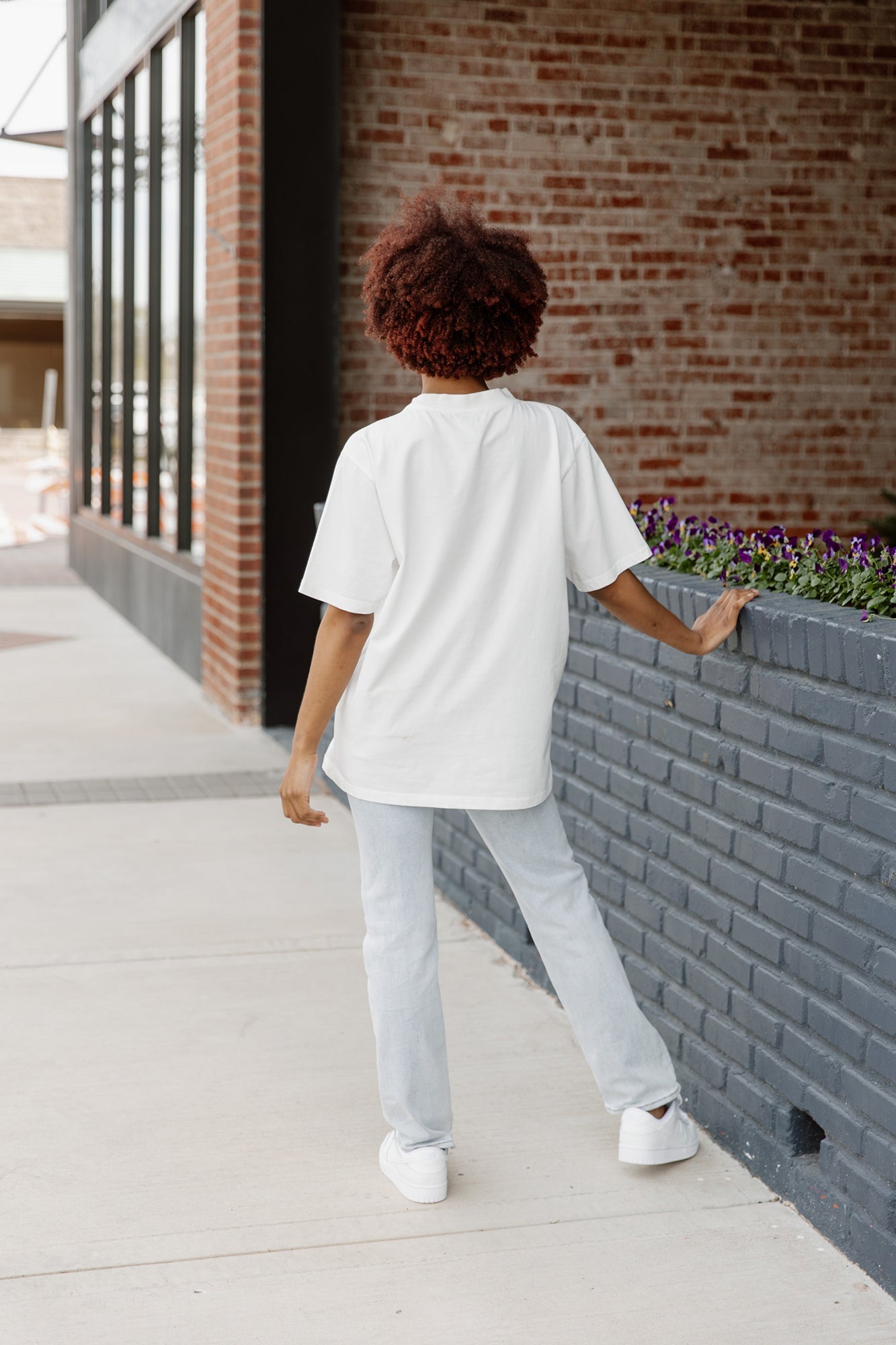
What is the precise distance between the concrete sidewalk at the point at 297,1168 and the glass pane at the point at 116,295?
8193mm

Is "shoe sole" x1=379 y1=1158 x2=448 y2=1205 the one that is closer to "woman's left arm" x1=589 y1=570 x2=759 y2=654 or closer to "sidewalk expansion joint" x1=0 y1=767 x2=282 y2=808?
"woman's left arm" x1=589 y1=570 x2=759 y2=654

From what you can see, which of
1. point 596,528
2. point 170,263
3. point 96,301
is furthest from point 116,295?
point 596,528

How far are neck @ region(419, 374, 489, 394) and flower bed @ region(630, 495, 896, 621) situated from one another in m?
0.84

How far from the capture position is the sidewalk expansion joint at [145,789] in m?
6.54

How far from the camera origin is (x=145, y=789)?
265 inches

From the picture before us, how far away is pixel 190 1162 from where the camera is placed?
3396mm

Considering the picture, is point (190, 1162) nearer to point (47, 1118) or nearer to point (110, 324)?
point (47, 1118)

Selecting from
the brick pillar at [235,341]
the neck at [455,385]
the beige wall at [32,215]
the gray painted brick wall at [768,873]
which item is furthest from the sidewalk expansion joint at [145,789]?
the beige wall at [32,215]

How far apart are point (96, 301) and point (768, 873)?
12469mm

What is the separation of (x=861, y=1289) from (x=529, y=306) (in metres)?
1.86

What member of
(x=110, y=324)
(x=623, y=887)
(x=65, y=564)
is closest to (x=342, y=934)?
(x=623, y=887)

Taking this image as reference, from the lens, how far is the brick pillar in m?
7.41

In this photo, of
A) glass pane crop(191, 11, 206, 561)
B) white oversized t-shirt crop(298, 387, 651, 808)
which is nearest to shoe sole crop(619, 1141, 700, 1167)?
white oversized t-shirt crop(298, 387, 651, 808)

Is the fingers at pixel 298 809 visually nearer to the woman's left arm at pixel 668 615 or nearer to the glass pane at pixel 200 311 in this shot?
the woman's left arm at pixel 668 615
